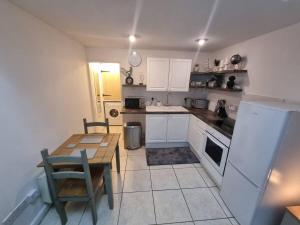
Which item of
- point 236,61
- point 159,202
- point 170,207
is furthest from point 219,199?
point 236,61

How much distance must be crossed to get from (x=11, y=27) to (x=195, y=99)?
342 cm

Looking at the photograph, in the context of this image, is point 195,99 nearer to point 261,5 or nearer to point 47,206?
point 261,5

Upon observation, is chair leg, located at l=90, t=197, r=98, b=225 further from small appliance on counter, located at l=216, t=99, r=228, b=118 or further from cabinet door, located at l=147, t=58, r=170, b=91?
small appliance on counter, located at l=216, t=99, r=228, b=118

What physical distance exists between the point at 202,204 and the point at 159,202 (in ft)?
1.93

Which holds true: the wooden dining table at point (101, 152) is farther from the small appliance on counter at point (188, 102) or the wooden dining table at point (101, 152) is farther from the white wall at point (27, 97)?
the small appliance on counter at point (188, 102)

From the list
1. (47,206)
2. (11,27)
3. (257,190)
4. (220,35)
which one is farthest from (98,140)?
(220,35)

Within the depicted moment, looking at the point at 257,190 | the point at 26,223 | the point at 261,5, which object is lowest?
the point at 26,223

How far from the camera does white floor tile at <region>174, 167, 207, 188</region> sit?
221cm

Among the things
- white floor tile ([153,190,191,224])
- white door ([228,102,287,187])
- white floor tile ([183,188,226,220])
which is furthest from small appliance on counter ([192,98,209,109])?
white floor tile ([153,190,191,224])

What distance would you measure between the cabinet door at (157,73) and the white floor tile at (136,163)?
1.57 metres

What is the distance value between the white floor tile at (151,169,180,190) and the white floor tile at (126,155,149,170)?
252mm

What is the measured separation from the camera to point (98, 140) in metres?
1.97

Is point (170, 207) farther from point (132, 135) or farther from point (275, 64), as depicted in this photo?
point (275, 64)

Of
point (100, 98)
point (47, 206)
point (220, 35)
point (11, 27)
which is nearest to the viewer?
point (11, 27)
